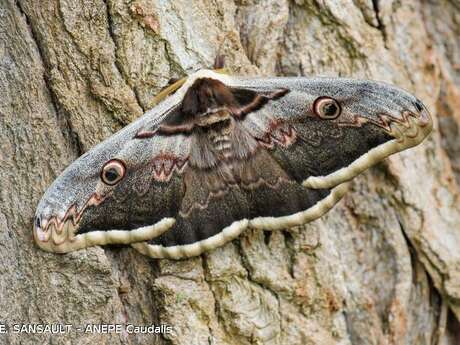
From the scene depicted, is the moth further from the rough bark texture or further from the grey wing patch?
the rough bark texture

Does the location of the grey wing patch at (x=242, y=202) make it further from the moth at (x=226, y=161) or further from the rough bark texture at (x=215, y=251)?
the rough bark texture at (x=215, y=251)

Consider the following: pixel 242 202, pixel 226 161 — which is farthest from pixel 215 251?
pixel 226 161

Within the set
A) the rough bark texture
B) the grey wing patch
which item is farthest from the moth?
the rough bark texture

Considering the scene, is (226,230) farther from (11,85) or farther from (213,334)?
(11,85)

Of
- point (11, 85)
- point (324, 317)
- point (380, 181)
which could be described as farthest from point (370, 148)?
point (11, 85)

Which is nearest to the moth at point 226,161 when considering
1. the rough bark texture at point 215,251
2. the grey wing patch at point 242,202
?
the grey wing patch at point 242,202
